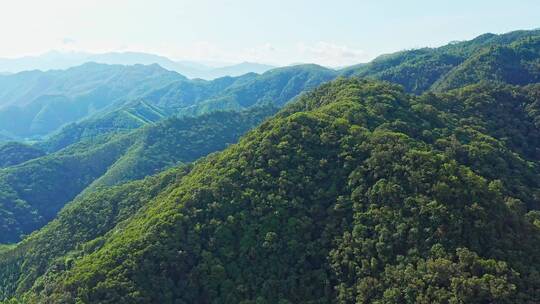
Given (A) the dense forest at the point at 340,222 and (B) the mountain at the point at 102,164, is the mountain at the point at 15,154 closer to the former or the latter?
(B) the mountain at the point at 102,164

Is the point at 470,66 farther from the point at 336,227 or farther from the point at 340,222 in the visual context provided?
the point at 336,227

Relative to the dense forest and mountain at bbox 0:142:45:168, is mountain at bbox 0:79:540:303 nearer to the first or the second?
the dense forest

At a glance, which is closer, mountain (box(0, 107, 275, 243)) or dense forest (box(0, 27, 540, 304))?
dense forest (box(0, 27, 540, 304))

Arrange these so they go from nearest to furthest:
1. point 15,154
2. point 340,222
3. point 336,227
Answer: point 336,227
point 340,222
point 15,154

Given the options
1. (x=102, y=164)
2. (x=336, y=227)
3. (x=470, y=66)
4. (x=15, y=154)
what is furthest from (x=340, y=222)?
(x=15, y=154)

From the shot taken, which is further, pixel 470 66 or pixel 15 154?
pixel 15 154

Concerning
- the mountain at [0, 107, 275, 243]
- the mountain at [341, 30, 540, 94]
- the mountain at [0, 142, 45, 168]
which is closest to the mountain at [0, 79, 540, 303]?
the mountain at [0, 107, 275, 243]
